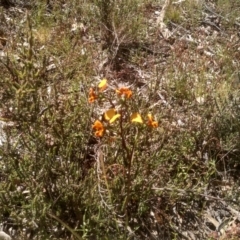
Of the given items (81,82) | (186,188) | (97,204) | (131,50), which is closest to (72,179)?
(97,204)

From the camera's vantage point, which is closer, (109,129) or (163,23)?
(109,129)

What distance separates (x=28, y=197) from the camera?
228 cm

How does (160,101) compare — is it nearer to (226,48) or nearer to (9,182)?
(226,48)

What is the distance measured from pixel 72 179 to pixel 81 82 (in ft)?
2.87

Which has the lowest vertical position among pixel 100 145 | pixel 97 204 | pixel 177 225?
pixel 177 225

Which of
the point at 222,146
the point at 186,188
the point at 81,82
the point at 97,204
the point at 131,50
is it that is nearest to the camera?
the point at 97,204

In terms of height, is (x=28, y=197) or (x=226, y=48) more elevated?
(x=226, y=48)

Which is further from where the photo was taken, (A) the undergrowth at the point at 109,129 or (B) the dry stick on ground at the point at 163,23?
(B) the dry stick on ground at the point at 163,23

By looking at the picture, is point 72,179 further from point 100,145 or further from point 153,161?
point 153,161

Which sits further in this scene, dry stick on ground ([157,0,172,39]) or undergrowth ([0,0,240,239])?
dry stick on ground ([157,0,172,39])

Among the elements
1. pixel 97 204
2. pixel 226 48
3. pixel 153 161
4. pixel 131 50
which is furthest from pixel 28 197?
pixel 226 48

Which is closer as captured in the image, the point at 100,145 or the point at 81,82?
the point at 100,145

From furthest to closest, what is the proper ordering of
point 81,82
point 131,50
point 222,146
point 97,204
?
1. point 131,50
2. point 81,82
3. point 222,146
4. point 97,204

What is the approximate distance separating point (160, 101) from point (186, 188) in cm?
85
